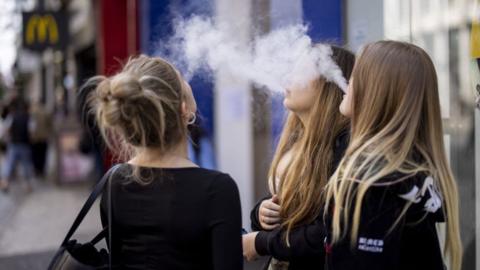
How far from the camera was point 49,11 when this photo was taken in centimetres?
1153

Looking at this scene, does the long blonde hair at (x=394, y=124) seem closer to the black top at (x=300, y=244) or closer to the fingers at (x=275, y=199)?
the black top at (x=300, y=244)

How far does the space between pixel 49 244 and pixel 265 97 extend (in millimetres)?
4323

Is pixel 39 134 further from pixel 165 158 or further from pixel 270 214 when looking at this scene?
pixel 165 158

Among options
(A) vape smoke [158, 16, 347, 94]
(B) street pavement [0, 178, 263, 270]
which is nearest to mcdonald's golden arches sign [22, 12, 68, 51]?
(B) street pavement [0, 178, 263, 270]

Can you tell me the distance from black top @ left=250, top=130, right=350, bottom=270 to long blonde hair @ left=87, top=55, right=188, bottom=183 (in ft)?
1.63

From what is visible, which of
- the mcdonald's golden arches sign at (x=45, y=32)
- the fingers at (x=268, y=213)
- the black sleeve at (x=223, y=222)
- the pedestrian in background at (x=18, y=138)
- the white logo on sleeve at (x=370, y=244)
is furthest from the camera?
the mcdonald's golden arches sign at (x=45, y=32)

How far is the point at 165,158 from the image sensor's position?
6.35 feet

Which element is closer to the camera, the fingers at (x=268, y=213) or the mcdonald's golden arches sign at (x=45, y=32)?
the fingers at (x=268, y=213)

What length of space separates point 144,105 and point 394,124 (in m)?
0.71

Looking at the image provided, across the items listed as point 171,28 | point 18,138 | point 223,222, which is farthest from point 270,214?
point 18,138

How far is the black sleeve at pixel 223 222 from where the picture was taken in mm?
1821

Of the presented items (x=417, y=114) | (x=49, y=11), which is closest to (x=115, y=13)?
(x=49, y=11)

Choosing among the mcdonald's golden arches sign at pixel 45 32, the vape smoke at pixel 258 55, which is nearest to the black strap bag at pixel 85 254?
the vape smoke at pixel 258 55

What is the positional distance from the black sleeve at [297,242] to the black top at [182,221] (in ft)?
0.95
